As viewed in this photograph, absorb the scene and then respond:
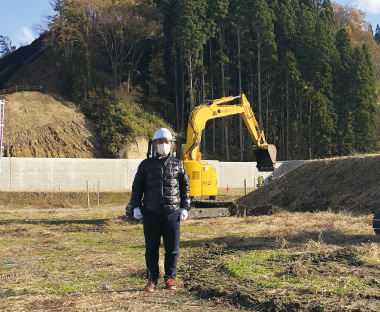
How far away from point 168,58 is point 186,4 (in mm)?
5515

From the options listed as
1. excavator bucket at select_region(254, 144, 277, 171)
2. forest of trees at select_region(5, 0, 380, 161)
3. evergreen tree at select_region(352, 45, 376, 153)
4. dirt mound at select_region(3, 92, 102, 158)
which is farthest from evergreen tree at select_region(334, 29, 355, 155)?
excavator bucket at select_region(254, 144, 277, 171)

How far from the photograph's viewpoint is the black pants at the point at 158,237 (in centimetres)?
502

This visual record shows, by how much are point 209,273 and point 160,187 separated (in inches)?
59.3

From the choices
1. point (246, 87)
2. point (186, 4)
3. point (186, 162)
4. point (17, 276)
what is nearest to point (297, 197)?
point (186, 162)

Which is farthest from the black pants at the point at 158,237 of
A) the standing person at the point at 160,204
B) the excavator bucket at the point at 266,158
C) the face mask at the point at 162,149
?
the excavator bucket at the point at 266,158

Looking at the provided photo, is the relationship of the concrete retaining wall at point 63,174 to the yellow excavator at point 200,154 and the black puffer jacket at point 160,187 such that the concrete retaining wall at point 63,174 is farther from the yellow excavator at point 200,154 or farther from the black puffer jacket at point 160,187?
the black puffer jacket at point 160,187

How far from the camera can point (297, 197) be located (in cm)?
1605

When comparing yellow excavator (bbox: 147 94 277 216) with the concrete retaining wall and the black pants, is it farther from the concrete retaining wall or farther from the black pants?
the concrete retaining wall

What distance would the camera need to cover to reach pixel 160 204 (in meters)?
4.96

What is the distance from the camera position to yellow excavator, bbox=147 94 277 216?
1288 centimetres

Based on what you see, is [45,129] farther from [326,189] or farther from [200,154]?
[326,189]

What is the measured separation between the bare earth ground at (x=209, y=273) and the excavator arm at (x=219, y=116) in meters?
4.14

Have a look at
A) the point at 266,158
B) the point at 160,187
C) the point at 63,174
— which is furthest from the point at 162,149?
the point at 63,174

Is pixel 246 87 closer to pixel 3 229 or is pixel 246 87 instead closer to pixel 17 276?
pixel 3 229
